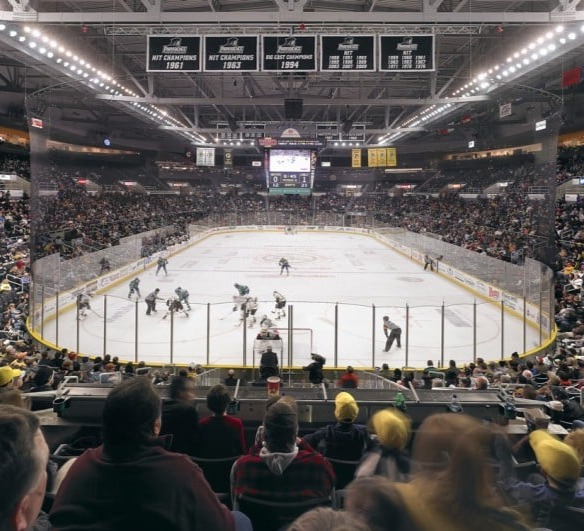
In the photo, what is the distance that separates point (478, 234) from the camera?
→ 1032 inches

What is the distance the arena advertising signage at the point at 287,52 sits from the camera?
36.9ft

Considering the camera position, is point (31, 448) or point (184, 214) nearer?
point (31, 448)

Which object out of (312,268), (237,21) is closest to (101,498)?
(237,21)

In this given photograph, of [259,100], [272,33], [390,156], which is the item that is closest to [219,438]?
[272,33]

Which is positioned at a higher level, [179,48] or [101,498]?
[179,48]

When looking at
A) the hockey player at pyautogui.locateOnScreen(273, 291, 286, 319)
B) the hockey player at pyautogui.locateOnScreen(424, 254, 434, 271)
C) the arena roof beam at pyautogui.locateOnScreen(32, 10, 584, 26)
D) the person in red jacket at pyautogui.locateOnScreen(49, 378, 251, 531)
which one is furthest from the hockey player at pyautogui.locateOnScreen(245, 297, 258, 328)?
the hockey player at pyautogui.locateOnScreen(424, 254, 434, 271)

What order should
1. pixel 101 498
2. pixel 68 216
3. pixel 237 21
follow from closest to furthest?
pixel 101 498 < pixel 237 21 < pixel 68 216

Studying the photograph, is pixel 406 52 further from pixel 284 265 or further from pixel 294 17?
pixel 284 265

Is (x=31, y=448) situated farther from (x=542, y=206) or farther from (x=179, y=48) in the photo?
(x=542, y=206)

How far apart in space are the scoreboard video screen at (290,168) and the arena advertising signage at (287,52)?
1920 cm

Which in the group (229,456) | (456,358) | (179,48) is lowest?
(456,358)

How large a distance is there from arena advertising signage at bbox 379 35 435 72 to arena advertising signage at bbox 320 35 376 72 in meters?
0.33

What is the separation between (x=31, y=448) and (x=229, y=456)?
6.75ft

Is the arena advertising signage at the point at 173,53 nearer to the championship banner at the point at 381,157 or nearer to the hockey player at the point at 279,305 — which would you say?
the hockey player at the point at 279,305
